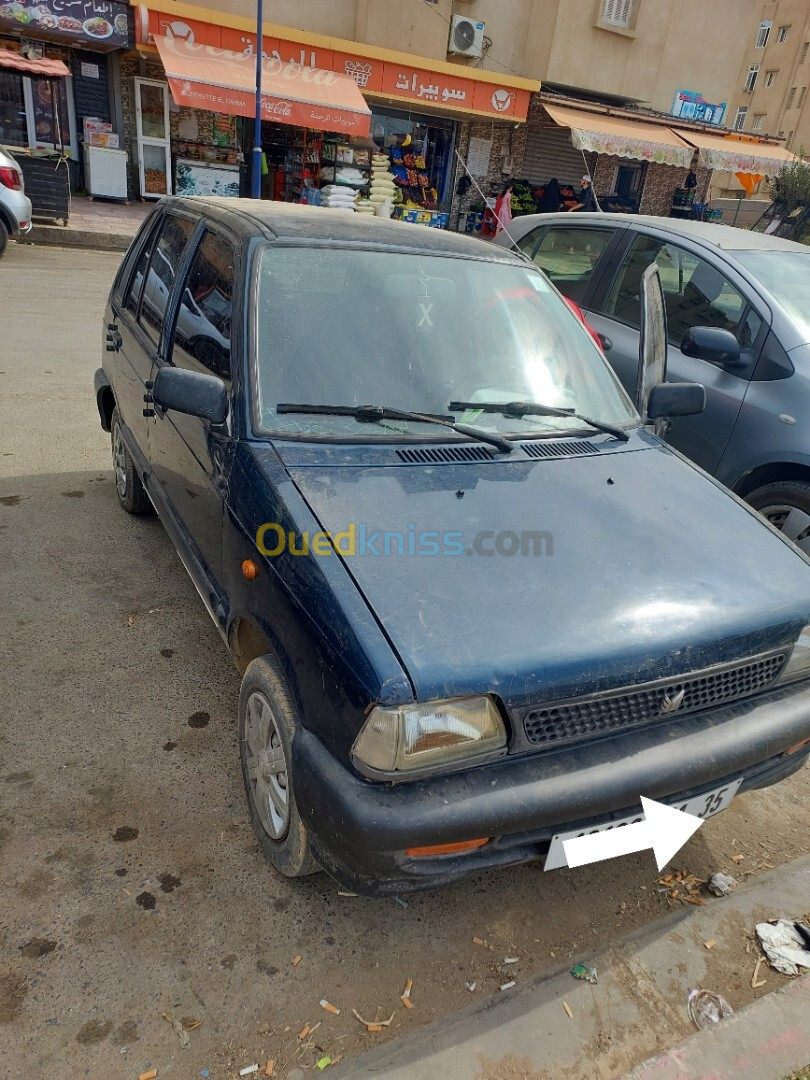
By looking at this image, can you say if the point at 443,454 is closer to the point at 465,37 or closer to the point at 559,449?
the point at 559,449

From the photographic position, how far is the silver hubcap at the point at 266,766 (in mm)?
2236

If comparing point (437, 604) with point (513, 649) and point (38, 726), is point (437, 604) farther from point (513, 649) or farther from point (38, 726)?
point (38, 726)

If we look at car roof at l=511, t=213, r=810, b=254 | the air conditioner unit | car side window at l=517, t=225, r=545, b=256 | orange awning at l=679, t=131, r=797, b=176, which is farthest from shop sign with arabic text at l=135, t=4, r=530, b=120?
car roof at l=511, t=213, r=810, b=254

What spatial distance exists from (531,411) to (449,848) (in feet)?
5.42

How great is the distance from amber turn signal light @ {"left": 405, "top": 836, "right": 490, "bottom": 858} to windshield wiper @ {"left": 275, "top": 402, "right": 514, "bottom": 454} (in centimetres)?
132

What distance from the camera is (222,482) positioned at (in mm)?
2535

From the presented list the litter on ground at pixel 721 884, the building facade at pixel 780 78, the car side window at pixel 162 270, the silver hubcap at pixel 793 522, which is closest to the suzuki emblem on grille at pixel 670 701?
the litter on ground at pixel 721 884

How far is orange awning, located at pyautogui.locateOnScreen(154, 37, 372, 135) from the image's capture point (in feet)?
45.4

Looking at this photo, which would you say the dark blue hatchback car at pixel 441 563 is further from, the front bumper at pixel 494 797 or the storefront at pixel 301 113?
the storefront at pixel 301 113

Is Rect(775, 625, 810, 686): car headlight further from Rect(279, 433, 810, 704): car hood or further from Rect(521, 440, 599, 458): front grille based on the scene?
Rect(521, 440, 599, 458): front grille

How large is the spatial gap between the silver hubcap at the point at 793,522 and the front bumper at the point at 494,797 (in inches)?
78.9

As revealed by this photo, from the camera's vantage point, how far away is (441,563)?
2.08m

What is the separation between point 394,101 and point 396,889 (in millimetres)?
18585

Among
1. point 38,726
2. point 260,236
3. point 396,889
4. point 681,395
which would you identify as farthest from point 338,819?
point 681,395
